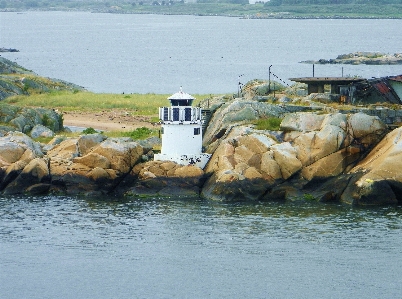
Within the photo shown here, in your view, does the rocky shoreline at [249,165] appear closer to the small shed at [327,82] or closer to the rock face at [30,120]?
the small shed at [327,82]

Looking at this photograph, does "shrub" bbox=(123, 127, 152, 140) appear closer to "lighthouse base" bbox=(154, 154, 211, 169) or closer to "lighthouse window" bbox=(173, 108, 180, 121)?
"lighthouse window" bbox=(173, 108, 180, 121)

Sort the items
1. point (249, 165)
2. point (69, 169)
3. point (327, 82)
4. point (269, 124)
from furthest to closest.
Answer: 1. point (327, 82)
2. point (269, 124)
3. point (69, 169)
4. point (249, 165)

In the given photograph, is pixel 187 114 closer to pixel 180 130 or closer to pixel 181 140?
pixel 180 130

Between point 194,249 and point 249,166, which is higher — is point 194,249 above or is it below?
below

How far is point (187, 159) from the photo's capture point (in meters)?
59.6

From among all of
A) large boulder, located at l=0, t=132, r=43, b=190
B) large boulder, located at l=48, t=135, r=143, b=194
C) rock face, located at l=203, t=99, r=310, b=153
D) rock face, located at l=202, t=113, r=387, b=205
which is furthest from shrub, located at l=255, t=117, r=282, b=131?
large boulder, located at l=0, t=132, r=43, b=190

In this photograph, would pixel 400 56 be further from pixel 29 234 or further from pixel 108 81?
pixel 29 234

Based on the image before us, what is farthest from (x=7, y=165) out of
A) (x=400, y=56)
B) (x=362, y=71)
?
(x=400, y=56)

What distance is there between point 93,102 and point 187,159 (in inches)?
1110

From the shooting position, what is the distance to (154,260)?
4806 centimetres

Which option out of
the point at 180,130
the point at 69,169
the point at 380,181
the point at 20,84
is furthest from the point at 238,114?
the point at 20,84

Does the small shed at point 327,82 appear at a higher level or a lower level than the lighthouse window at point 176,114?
higher

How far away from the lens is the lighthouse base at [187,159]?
Answer: 59.5m

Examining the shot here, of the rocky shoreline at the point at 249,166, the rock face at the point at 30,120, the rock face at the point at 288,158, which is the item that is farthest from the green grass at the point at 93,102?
the rock face at the point at 288,158
